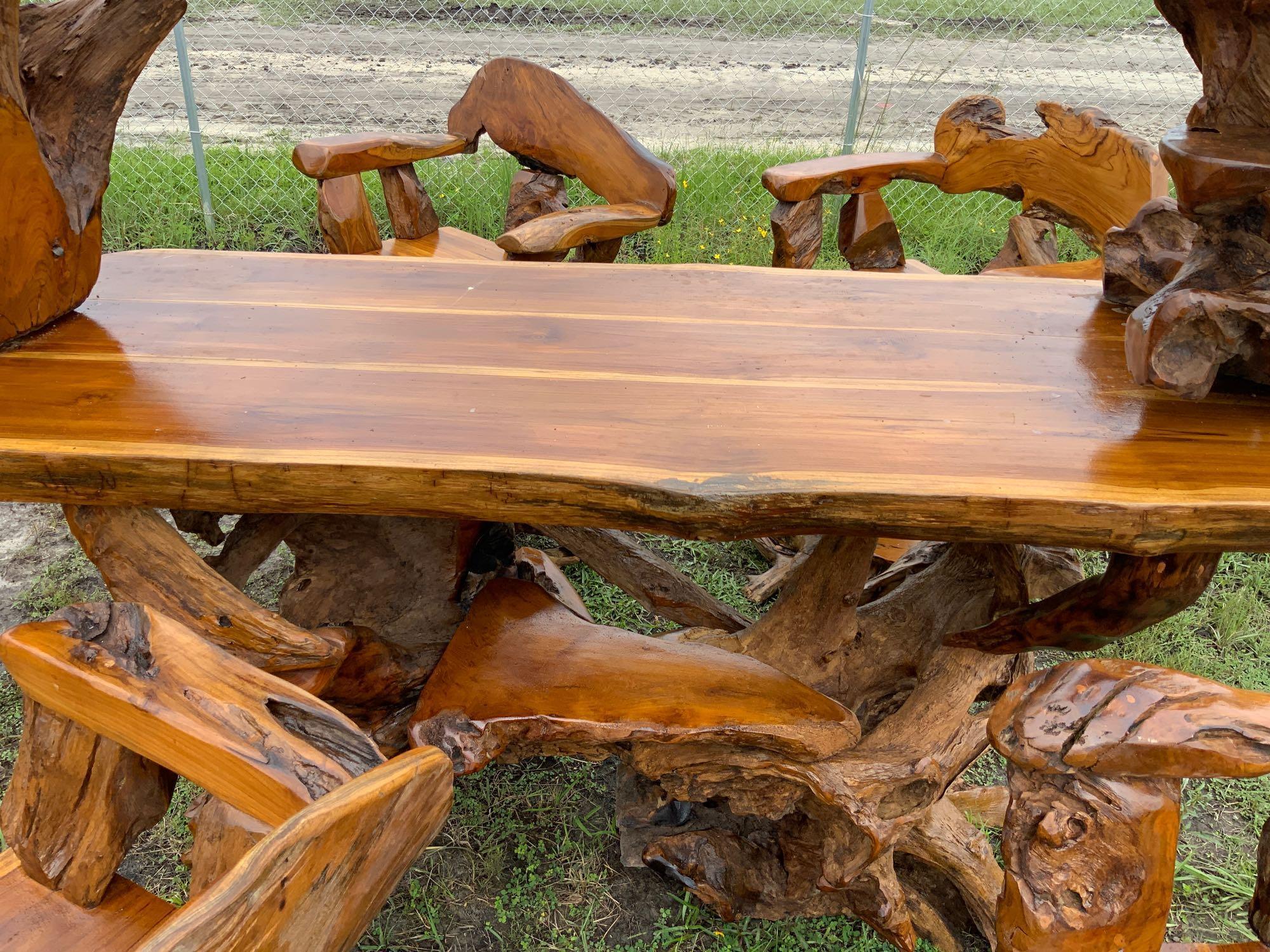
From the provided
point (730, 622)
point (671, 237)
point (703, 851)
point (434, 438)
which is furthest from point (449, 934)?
point (671, 237)

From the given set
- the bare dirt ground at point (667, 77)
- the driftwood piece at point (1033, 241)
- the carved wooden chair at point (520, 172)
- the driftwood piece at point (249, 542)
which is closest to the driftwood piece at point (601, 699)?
the driftwood piece at point (249, 542)

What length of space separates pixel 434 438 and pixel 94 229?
836 millimetres

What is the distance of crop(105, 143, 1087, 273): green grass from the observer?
4.49 meters

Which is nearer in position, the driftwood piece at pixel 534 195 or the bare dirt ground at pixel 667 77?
the driftwood piece at pixel 534 195

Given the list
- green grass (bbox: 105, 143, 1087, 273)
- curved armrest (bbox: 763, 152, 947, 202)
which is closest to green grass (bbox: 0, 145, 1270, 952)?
curved armrest (bbox: 763, 152, 947, 202)

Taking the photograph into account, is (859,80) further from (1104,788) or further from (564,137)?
(1104,788)

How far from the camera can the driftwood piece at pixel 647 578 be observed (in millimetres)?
2055

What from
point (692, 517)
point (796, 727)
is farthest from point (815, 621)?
point (692, 517)

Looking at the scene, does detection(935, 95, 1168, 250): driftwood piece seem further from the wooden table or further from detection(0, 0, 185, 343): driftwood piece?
detection(0, 0, 185, 343): driftwood piece

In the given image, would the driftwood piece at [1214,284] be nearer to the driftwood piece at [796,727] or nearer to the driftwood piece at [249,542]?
the driftwood piece at [796,727]

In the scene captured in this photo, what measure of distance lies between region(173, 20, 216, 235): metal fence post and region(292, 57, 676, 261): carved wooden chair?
2.04 metres

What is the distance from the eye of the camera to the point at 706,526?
47.8 inches

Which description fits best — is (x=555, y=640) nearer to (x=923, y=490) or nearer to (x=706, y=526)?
(x=706, y=526)

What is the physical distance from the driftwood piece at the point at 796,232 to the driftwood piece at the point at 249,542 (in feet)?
3.99
